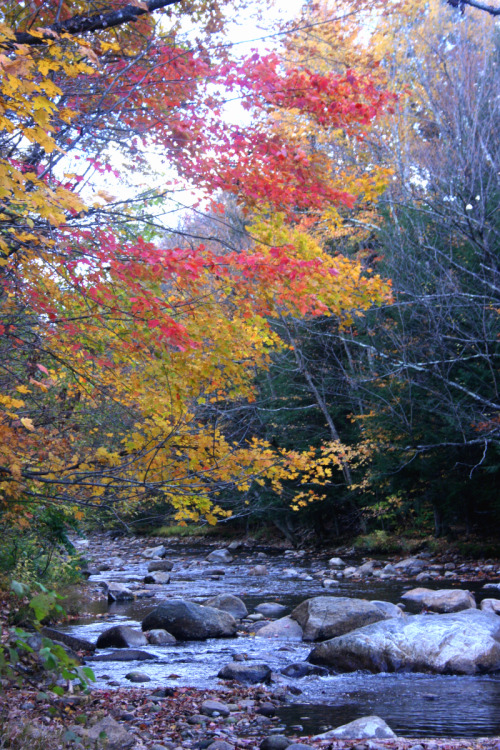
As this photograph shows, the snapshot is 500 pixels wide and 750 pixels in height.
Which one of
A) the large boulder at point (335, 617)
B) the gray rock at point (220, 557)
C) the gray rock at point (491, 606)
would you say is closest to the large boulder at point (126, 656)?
the large boulder at point (335, 617)

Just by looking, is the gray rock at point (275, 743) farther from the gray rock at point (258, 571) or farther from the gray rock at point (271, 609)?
the gray rock at point (258, 571)

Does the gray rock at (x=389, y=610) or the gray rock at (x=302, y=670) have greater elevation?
the gray rock at (x=389, y=610)

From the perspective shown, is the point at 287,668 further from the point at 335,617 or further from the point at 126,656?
the point at 126,656

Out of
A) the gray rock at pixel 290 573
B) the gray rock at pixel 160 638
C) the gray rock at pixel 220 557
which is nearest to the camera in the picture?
the gray rock at pixel 160 638

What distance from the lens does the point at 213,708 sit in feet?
18.9

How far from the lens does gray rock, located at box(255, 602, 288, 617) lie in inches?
429

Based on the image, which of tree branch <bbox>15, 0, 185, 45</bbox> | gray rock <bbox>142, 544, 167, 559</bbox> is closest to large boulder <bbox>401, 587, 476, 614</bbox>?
tree branch <bbox>15, 0, 185, 45</bbox>

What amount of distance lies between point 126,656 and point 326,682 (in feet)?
8.79

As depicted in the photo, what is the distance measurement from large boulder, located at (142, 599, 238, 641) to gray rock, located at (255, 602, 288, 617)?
1.27m

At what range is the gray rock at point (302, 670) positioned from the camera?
725cm

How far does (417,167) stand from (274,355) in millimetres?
8867

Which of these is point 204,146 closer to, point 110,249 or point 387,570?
point 110,249

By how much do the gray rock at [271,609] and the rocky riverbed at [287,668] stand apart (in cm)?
5

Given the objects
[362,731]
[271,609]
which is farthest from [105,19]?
[271,609]
